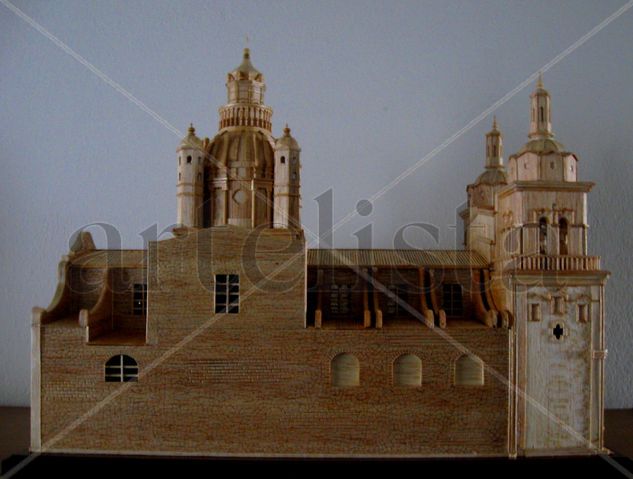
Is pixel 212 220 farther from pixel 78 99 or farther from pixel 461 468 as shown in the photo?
pixel 461 468

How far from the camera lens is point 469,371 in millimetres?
14664

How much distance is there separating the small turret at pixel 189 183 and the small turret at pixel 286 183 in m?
2.38

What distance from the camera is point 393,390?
47.5 feet

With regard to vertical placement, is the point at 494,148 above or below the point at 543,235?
above

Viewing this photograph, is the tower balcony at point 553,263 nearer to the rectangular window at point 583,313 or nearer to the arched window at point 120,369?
the rectangular window at point 583,313

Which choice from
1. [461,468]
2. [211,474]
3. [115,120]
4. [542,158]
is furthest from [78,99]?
[461,468]

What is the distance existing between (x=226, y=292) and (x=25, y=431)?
7953 millimetres

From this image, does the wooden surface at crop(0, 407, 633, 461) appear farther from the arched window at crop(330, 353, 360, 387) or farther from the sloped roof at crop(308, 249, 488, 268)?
the arched window at crop(330, 353, 360, 387)

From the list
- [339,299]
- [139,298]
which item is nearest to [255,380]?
[339,299]

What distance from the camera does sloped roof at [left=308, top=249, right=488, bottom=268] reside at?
16594 millimetres

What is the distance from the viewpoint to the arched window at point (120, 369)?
14.5m

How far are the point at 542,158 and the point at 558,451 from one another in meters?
7.86

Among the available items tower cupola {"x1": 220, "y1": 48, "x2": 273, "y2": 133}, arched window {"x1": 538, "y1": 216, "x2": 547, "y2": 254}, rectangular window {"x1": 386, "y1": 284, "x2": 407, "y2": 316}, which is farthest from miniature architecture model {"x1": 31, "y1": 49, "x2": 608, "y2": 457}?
tower cupola {"x1": 220, "y1": 48, "x2": 273, "y2": 133}

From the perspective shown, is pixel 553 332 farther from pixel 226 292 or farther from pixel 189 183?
pixel 189 183
